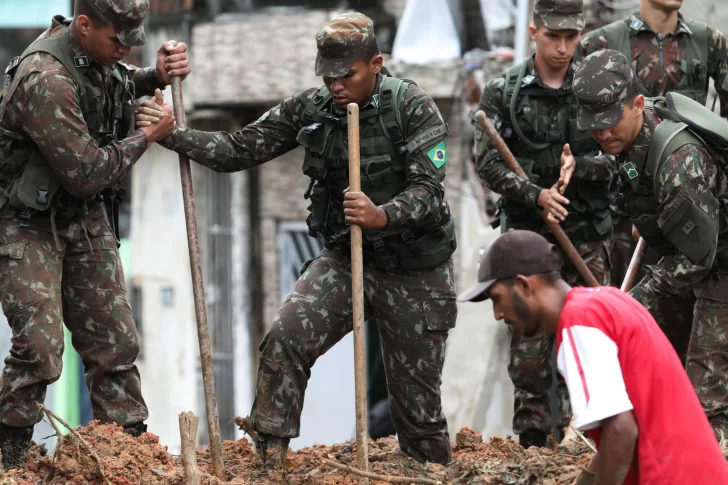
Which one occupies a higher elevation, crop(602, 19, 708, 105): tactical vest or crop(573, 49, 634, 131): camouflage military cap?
crop(602, 19, 708, 105): tactical vest

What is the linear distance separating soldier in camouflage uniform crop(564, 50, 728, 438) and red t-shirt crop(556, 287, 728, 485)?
178 cm

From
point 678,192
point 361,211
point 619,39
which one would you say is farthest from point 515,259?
point 619,39

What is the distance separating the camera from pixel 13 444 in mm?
5879

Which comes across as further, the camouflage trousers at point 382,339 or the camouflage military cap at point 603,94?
the camouflage trousers at point 382,339

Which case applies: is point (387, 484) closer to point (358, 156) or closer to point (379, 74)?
point (358, 156)

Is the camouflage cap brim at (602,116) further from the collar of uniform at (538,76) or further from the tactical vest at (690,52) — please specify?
the tactical vest at (690,52)

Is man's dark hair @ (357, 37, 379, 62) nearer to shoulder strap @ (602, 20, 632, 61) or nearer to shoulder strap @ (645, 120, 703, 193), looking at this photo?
shoulder strap @ (645, 120, 703, 193)

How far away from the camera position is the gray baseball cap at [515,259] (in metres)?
4.11

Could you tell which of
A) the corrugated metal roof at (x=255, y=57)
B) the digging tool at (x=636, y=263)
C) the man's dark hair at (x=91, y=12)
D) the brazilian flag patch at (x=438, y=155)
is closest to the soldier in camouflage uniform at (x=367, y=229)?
the brazilian flag patch at (x=438, y=155)

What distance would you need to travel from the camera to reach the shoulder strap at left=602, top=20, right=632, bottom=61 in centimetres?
713

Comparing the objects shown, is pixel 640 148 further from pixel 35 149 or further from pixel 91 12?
pixel 35 149

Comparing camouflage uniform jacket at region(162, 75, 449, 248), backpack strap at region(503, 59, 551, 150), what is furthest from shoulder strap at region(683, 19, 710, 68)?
camouflage uniform jacket at region(162, 75, 449, 248)

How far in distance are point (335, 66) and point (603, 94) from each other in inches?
51.5

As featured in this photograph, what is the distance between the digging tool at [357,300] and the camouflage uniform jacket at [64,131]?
1.12 m
